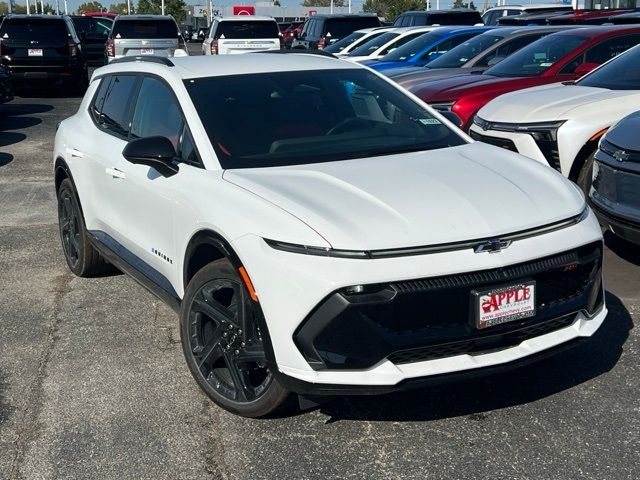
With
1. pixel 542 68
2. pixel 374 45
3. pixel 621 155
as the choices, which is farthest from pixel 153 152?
pixel 374 45

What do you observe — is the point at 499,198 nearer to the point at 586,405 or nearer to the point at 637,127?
the point at 586,405

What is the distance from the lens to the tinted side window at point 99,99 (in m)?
6.37

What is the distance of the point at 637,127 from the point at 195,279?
138 inches

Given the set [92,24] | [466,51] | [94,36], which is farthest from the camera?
[92,24]

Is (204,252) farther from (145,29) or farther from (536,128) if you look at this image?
(145,29)

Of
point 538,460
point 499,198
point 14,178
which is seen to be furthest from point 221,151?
point 14,178

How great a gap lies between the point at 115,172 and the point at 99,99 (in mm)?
1111

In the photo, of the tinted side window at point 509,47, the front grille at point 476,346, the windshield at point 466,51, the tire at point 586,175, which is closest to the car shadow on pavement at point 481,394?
the front grille at point 476,346

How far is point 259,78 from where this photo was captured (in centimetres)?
527

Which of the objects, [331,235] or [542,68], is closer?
[331,235]

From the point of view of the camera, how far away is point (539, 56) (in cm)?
1062

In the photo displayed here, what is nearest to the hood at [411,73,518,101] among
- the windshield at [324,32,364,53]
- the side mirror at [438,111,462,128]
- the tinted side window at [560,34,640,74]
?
the tinted side window at [560,34,640,74]

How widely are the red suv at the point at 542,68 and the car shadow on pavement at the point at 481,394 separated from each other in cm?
508

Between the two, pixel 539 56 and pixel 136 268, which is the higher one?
pixel 539 56
